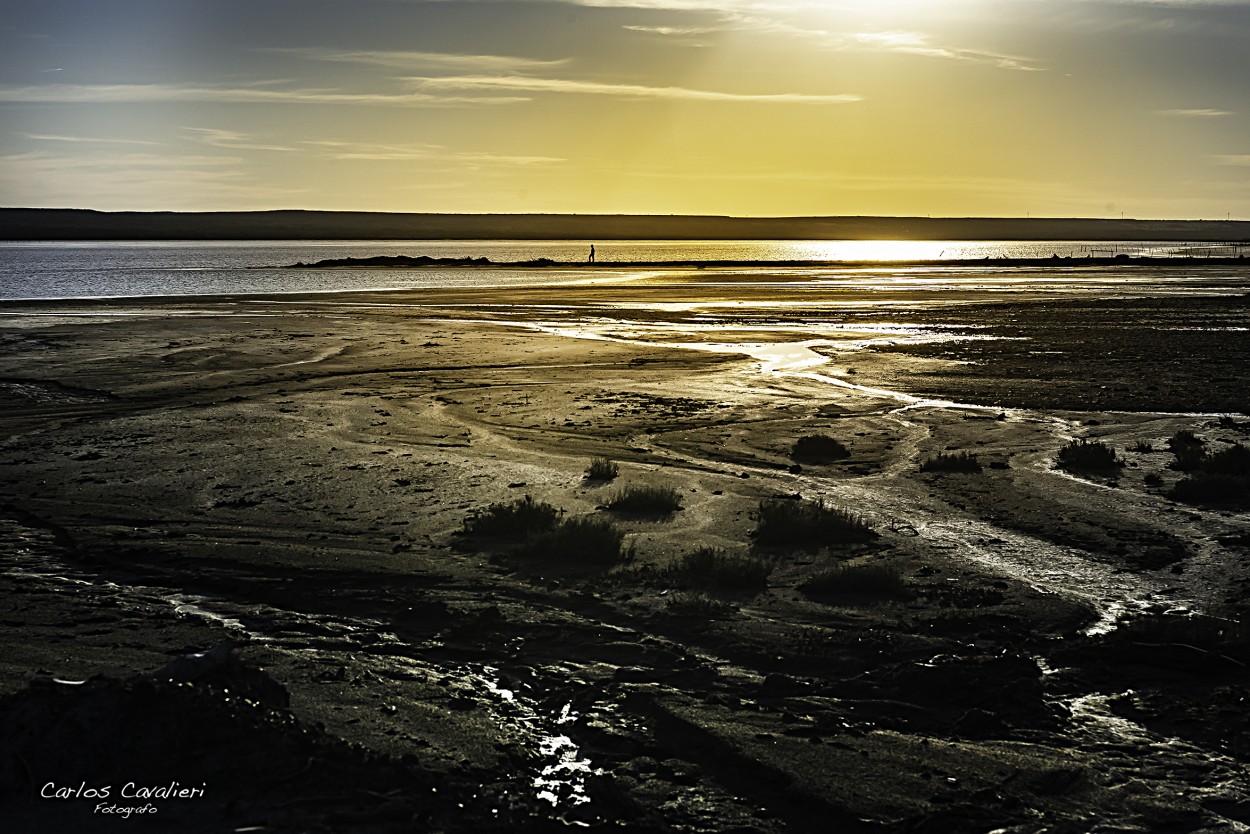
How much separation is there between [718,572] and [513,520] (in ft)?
8.63

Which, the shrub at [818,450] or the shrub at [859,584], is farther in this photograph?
the shrub at [818,450]

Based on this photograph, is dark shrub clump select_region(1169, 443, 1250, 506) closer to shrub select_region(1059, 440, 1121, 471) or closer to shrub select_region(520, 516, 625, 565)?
shrub select_region(1059, 440, 1121, 471)

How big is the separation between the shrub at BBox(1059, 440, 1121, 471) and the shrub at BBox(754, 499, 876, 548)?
4.77 metres

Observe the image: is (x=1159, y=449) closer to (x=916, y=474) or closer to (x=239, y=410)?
(x=916, y=474)

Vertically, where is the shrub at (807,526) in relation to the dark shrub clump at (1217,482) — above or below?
below

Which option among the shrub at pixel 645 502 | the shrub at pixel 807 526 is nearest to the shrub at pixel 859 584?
the shrub at pixel 807 526

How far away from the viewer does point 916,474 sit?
15.6 meters

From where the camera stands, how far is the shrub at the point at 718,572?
409 inches

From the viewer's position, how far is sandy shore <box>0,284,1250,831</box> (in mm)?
6371

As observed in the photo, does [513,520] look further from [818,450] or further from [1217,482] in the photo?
[1217,482]

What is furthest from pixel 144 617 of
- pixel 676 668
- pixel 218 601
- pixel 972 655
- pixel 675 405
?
pixel 675 405

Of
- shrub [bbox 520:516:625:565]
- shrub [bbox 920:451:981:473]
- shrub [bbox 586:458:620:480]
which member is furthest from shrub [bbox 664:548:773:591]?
shrub [bbox 920:451:981:473]

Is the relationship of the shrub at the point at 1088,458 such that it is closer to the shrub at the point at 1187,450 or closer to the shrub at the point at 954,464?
the shrub at the point at 1187,450

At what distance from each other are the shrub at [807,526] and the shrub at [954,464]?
334 centimetres
